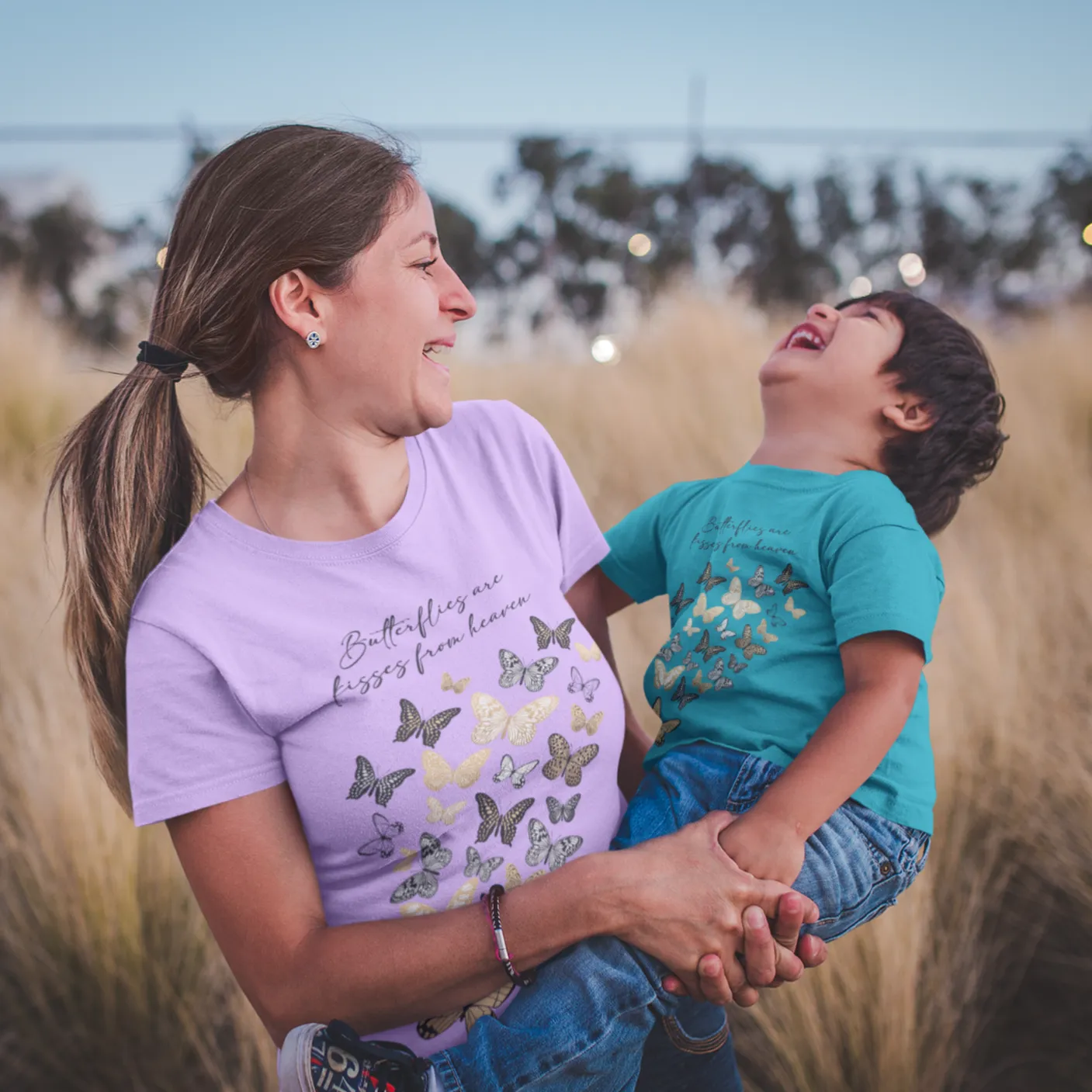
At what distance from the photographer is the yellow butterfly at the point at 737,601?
5.11 feet

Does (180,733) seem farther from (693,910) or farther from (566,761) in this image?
(693,910)

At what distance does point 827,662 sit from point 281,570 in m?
0.80

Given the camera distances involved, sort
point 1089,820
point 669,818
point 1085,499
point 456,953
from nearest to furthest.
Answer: point 456,953
point 669,818
point 1089,820
point 1085,499

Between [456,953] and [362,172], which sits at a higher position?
[362,172]

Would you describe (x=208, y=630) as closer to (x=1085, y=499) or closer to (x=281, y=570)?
(x=281, y=570)

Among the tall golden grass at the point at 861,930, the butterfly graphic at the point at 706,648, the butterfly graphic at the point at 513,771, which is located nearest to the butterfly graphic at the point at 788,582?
the butterfly graphic at the point at 706,648

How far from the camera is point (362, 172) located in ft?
4.49

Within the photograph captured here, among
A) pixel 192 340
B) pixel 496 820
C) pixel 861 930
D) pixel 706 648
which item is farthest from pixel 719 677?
pixel 861 930

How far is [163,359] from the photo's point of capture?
4.65 feet

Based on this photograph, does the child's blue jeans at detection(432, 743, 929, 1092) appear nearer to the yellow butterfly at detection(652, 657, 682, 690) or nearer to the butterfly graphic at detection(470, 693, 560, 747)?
the yellow butterfly at detection(652, 657, 682, 690)

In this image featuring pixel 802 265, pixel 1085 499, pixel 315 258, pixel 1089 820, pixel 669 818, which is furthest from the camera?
pixel 802 265

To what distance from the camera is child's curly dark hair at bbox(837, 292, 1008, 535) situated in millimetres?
1756

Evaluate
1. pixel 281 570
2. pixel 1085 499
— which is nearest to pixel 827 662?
pixel 281 570

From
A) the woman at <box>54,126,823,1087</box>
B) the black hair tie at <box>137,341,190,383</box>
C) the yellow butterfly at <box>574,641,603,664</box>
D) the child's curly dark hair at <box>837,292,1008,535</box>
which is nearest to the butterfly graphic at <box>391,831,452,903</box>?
the woman at <box>54,126,823,1087</box>
